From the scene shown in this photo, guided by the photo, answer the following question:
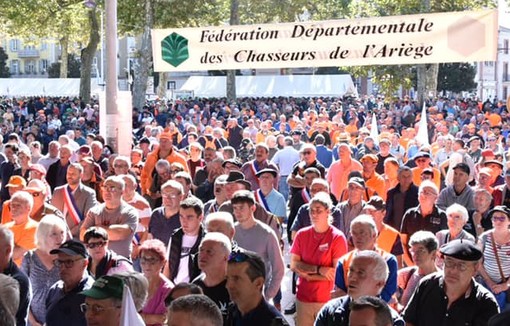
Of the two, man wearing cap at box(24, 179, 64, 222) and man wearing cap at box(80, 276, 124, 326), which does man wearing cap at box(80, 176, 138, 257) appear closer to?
man wearing cap at box(24, 179, 64, 222)

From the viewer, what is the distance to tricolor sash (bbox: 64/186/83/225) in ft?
31.0

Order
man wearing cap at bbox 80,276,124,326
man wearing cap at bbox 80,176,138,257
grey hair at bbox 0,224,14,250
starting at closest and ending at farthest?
man wearing cap at bbox 80,276,124,326 < grey hair at bbox 0,224,14,250 < man wearing cap at bbox 80,176,138,257

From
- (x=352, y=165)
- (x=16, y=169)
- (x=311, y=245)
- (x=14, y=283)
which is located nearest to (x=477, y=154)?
(x=352, y=165)

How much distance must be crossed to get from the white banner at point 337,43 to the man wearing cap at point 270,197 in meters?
1.81

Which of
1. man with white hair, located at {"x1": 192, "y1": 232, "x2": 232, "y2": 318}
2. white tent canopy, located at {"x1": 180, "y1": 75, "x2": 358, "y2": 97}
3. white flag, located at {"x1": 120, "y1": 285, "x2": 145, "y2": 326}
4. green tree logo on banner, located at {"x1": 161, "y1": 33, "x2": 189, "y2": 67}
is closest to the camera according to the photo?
white flag, located at {"x1": 120, "y1": 285, "x2": 145, "y2": 326}

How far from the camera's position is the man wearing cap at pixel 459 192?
1028 cm

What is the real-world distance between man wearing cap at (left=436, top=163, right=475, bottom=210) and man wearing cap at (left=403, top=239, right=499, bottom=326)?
14.8ft

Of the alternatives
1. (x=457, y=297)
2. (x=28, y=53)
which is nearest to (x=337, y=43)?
(x=457, y=297)

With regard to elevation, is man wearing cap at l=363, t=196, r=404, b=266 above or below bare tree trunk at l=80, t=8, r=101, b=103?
below

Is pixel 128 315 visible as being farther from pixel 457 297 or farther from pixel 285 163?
pixel 285 163

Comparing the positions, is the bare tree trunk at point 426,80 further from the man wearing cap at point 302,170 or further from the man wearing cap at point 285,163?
the man wearing cap at point 302,170

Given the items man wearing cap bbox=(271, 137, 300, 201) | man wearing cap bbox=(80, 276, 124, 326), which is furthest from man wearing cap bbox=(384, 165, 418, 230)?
man wearing cap bbox=(80, 276, 124, 326)

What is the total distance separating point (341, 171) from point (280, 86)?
4472 centimetres

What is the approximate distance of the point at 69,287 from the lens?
6.04 m
